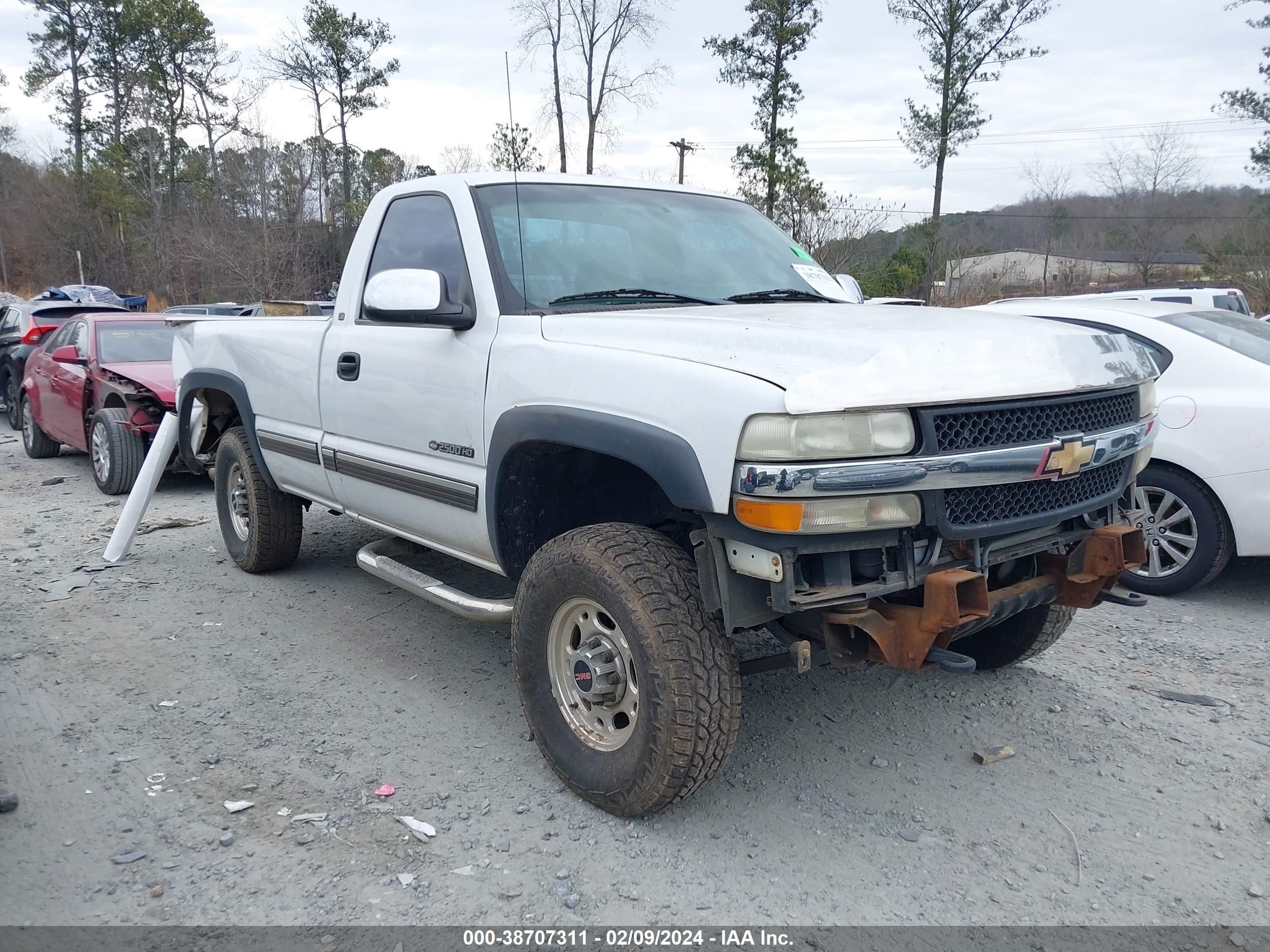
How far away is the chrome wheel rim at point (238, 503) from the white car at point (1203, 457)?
15.7 ft

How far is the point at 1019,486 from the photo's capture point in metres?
2.79

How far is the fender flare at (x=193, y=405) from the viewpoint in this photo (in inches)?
208

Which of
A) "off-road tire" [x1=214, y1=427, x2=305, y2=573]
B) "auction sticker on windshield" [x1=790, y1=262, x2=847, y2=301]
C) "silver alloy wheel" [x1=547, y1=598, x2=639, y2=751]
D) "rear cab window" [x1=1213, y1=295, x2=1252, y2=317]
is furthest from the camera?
"rear cab window" [x1=1213, y1=295, x2=1252, y2=317]

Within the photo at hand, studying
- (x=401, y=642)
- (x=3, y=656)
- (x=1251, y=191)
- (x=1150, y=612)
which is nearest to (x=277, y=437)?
(x=401, y=642)

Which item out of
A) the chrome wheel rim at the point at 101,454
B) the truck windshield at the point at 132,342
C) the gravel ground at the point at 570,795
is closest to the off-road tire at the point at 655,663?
the gravel ground at the point at 570,795

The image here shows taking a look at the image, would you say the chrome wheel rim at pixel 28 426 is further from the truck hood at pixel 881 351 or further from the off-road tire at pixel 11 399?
the truck hood at pixel 881 351

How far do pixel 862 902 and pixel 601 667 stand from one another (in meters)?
1.01

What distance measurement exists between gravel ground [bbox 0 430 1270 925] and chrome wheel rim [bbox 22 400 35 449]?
6.60m

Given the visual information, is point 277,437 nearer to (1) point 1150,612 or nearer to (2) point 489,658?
(2) point 489,658

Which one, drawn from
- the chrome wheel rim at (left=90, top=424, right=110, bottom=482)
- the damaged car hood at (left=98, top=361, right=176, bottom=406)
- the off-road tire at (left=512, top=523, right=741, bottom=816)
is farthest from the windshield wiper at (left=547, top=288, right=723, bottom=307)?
the chrome wheel rim at (left=90, top=424, right=110, bottom=482)

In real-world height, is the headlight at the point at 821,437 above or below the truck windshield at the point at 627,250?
below

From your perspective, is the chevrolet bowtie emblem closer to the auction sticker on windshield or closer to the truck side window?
the auction sticker on windshield

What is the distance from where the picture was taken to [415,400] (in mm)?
3832

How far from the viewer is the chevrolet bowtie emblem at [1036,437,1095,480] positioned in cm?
274
